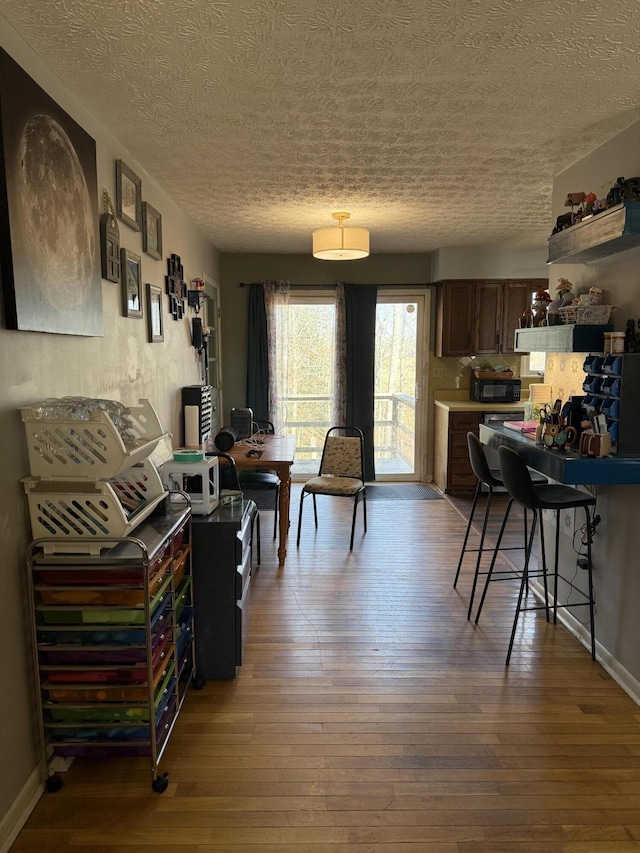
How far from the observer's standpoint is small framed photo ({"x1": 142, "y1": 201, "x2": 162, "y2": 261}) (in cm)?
297

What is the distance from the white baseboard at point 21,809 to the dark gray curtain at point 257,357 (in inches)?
169

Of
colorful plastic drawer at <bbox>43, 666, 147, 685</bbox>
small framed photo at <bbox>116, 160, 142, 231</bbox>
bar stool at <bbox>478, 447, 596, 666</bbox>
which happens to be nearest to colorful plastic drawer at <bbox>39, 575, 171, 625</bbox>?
colorful plastic drawer at <bbox>43, 666, 147, 685</bbox>

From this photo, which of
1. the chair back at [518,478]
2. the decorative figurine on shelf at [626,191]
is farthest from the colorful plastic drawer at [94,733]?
the decorative figurine on shelf at [626,191]

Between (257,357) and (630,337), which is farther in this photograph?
(257,357)

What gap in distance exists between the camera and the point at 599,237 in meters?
2.32

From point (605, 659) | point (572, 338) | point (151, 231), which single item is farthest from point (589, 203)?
point (151, 231)

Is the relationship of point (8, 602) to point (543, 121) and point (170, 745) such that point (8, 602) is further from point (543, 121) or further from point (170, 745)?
point (543, 121)

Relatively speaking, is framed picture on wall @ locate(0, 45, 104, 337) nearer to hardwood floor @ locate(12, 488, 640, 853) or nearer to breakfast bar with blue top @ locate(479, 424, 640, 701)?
hardwood floor @ locate(12, 488, 640, 853)

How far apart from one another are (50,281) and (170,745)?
1784 mm

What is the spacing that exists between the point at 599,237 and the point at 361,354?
11.9 ft

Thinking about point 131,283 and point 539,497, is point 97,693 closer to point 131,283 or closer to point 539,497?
point 131,283

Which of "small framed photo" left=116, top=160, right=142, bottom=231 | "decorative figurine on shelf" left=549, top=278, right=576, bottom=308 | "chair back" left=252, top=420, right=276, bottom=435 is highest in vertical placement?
"small framed photo" left=116, top=160, right=142, bottom=231

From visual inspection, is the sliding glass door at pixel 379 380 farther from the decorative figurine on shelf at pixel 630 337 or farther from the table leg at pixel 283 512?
the decorative figurine on shelf at pixel 630 337

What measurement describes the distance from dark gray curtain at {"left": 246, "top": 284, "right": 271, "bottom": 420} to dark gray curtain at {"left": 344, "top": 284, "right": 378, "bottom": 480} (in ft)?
2.95
